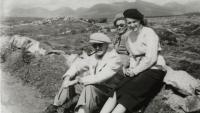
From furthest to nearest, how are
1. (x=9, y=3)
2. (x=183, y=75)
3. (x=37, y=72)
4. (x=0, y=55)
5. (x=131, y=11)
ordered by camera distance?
(x=0, y=55) → (x=37, y=72) → (x=9, y=3) → (x=183, y=75) → (x=131, y=11)

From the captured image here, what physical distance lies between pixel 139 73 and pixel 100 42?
1.94 ft

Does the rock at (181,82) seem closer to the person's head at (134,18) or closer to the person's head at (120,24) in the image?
the person's head at (134,18)

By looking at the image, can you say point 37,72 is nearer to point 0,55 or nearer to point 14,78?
point 14,78

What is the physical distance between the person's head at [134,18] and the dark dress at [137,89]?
56cm

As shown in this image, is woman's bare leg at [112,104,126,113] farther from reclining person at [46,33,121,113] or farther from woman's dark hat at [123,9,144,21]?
woman's dark hat at [123,9,144,21]

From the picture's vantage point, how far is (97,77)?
3562 mm

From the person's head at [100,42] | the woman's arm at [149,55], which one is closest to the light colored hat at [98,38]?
the person's head at [100,42]

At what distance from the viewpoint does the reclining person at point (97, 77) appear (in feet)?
11.5

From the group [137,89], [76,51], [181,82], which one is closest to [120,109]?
[137,89]

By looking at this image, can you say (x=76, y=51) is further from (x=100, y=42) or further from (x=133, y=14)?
(x=133, y=14)

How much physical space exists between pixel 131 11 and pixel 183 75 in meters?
1.06

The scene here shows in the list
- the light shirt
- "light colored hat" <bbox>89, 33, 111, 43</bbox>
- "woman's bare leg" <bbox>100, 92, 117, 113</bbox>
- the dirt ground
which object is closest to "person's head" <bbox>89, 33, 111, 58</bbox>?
"light colored hat" <bbox>89, 33, 111, 43</bbox>

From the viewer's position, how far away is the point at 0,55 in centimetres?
823

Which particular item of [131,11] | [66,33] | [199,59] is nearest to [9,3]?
[131,11]
